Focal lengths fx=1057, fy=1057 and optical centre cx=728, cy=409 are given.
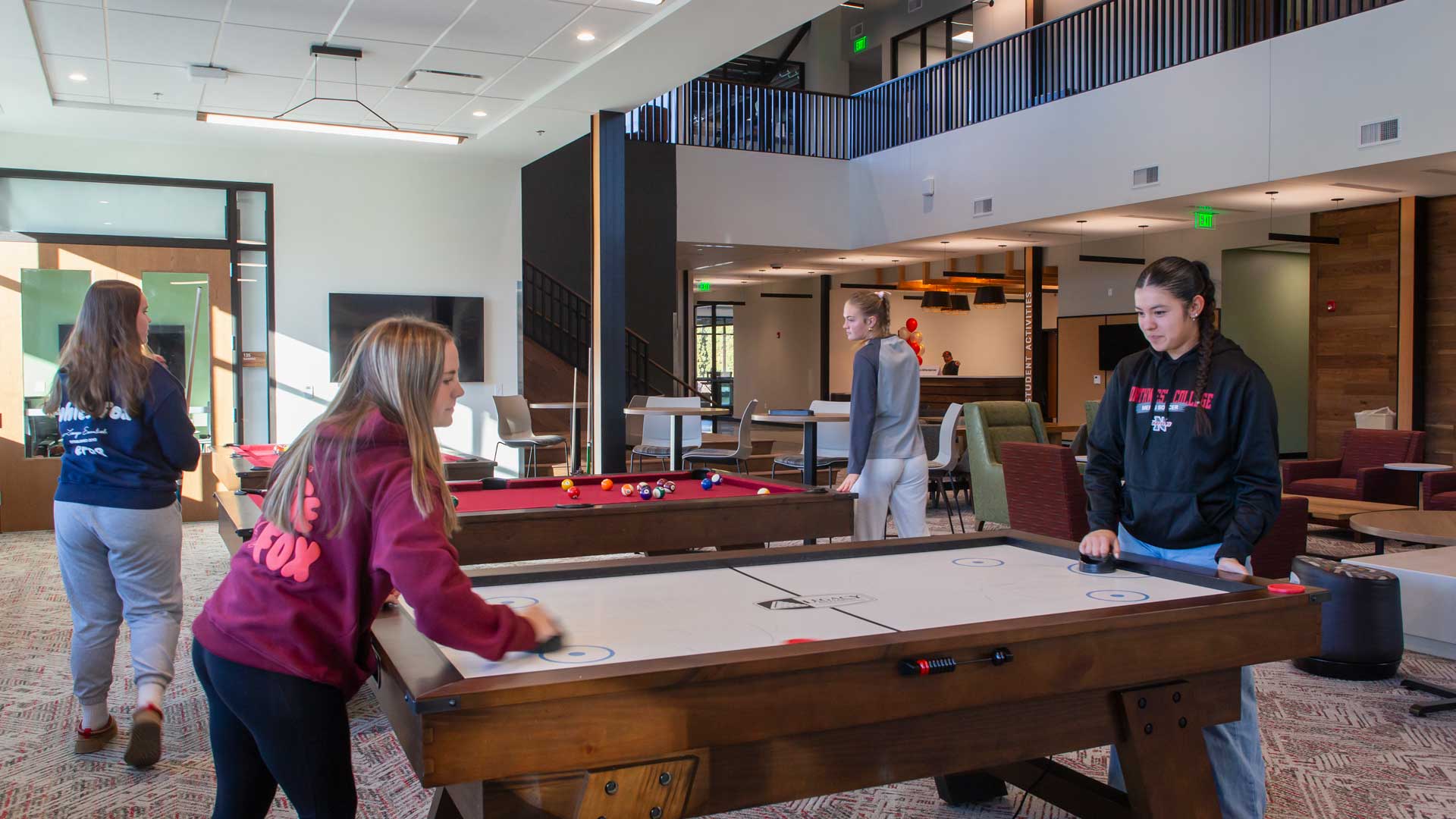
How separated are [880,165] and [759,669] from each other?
11622 millimetres

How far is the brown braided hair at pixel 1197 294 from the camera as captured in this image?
8.21ft

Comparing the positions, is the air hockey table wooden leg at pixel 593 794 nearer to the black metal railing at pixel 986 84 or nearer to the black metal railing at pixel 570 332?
the black metal railing at pixel 986 84

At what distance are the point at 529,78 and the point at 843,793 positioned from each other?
5.77m

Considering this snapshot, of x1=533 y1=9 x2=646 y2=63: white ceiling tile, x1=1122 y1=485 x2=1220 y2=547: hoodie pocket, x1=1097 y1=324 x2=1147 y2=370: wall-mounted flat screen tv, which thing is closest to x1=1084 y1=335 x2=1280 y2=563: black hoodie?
x1=1122 y1=485 x2=1220 y2=547: hoodie pocket

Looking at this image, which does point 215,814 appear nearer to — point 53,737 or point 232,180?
point 53,737

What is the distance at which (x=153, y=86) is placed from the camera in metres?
7.19

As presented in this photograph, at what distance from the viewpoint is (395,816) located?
2920mm

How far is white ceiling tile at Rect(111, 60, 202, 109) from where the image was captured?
680cm

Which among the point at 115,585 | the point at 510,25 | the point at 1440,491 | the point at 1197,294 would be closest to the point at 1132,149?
the point at 1440,491

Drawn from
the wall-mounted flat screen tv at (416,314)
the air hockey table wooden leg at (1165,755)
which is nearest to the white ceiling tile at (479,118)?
the wall-mounted flat screen tv at (416,314)

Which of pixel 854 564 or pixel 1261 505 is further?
pixel 854 564

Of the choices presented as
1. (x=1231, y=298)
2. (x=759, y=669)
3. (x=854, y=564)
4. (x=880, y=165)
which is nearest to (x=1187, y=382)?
(x=854, y=564)

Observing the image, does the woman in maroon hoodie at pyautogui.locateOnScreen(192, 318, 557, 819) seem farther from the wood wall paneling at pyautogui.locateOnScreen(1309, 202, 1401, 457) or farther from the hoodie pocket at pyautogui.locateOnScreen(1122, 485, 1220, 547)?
the wood wall paneling at pyautogui.locateOnScreen(1309, 202, 1401, 457)

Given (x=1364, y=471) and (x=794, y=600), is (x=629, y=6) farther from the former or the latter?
(x=1364, y=471)
